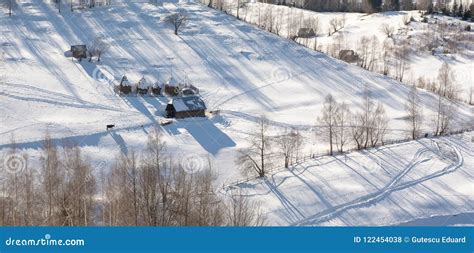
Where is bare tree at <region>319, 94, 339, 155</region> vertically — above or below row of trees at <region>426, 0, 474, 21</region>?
below

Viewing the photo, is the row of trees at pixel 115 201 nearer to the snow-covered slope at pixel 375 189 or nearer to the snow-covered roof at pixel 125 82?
the snow-covered slope at pixel 375 189

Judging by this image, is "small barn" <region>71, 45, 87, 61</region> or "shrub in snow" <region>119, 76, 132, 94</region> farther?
"small barn" <region>71, 45, 87, 61</region>

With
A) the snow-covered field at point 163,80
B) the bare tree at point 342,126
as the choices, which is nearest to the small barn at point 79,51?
the snow-covered field at point 163,80

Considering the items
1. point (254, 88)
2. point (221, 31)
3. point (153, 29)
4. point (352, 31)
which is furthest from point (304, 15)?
point (254, 88)

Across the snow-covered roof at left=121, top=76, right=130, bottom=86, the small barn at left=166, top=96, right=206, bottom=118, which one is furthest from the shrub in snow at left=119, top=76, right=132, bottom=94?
the small barn at left=166, top=96, right=206, bottom=118

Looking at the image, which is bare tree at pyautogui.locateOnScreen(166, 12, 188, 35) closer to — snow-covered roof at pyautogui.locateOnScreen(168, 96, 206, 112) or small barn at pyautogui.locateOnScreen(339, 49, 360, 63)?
small barn at pyautogui.locateOnScreen(339, 49, 360, 63)

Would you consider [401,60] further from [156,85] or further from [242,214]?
[242,214]

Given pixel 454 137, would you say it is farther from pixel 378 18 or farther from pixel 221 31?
pixel 378 18
